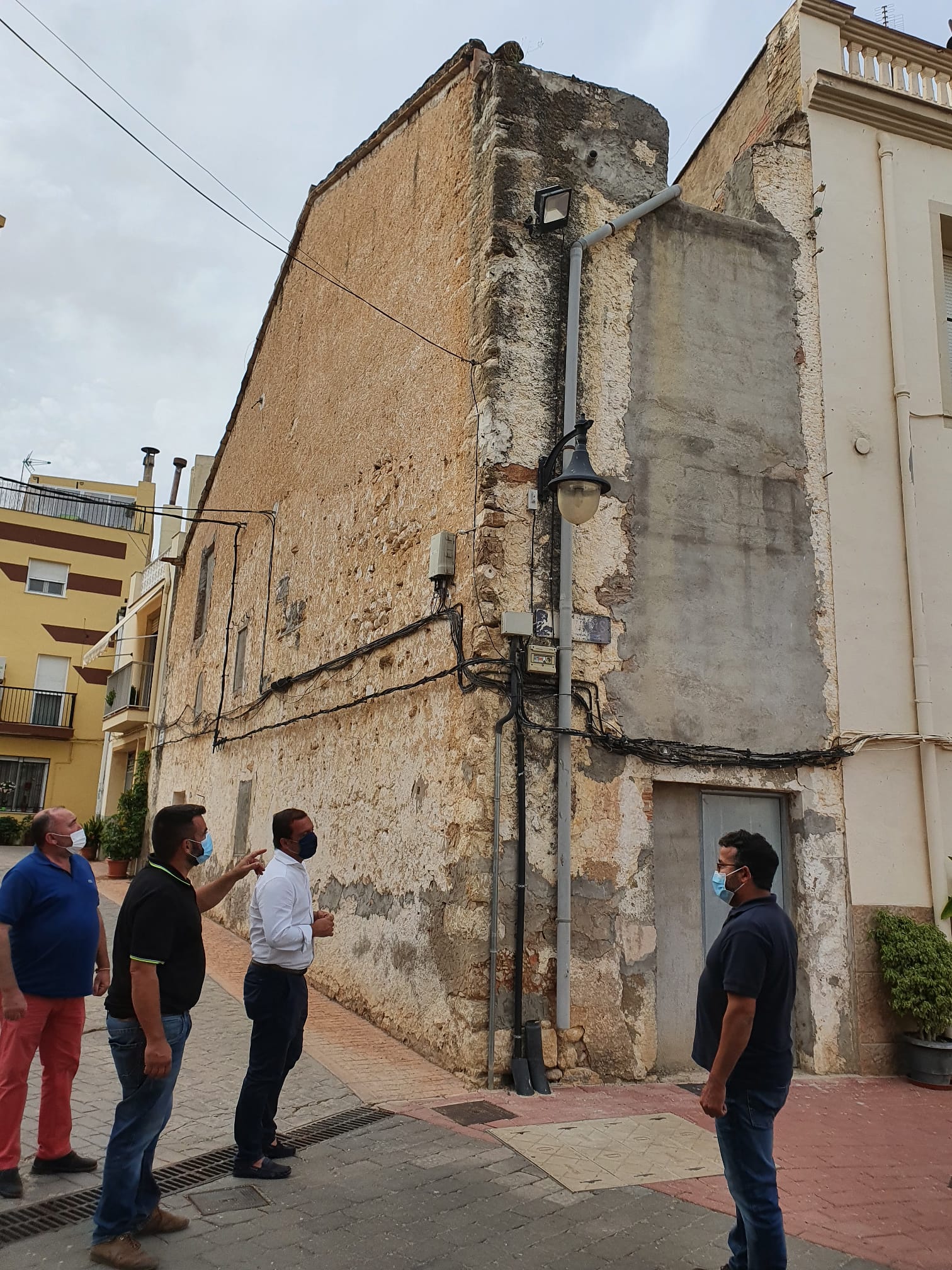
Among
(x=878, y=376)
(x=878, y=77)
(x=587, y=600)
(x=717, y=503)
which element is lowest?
(x=587, y=600)

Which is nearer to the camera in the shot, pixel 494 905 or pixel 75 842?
pixel 75 842

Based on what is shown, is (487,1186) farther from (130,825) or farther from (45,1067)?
(130,825)

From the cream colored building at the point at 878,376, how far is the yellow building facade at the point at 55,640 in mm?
21548

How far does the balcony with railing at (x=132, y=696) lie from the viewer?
2205 cm

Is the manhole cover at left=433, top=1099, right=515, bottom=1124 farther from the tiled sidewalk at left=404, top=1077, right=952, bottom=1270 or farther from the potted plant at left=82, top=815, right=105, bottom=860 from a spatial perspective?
the potted plant at left=82, top=815, right=105, bottom=860

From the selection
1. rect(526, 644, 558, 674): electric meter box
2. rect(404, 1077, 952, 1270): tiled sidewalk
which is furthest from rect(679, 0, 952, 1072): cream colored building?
rect(526, 644, 558, 674): electric meter box

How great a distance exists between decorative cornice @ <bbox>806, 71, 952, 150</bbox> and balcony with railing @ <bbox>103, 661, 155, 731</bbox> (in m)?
17.3

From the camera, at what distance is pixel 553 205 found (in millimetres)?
7660

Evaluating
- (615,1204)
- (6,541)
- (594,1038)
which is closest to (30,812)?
(6,541)

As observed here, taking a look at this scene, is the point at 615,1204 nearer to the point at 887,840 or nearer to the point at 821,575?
the point at 887,840

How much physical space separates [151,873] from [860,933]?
5916mm

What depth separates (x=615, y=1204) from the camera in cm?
437

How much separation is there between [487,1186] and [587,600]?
4075 millimetres

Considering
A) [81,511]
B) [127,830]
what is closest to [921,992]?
[127,830]
